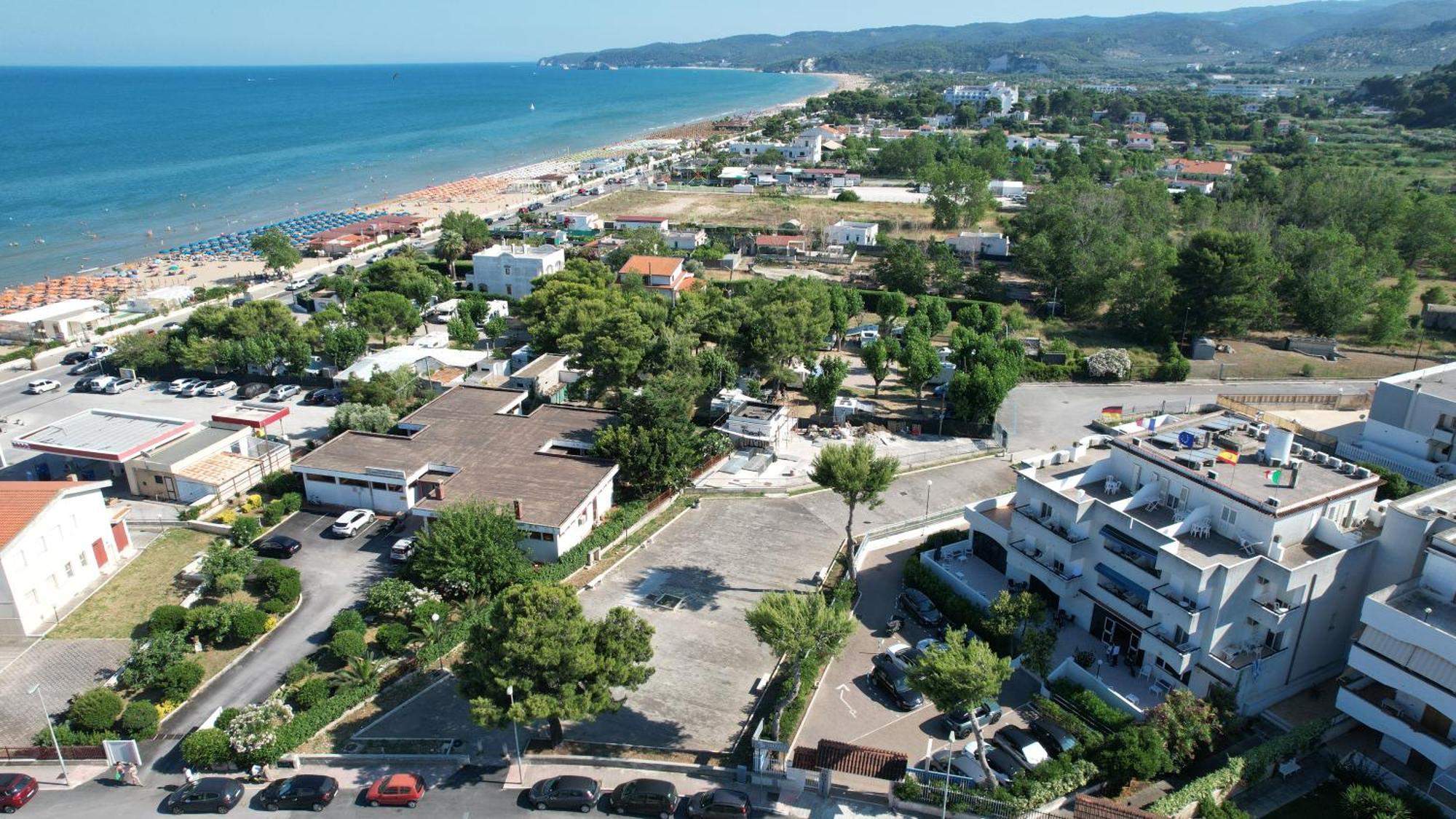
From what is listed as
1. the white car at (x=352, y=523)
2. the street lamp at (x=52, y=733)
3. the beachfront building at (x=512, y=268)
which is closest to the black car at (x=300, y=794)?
the street lamp at (x=52, y=733)

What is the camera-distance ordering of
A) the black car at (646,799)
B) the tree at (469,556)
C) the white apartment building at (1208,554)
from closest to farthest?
the black car at (646,799) < the white apartment building at (1208,554) < the tree at (469,556)

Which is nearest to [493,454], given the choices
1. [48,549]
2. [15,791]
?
[48,549]

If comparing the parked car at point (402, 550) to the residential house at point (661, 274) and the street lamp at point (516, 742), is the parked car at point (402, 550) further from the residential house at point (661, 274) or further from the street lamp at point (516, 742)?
the residential house at point (661, 274)

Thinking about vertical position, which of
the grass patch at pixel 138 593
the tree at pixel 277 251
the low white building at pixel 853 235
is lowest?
the grass patch at pixel 138 593

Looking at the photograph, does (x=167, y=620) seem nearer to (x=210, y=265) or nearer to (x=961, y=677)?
(x=961, y=677)

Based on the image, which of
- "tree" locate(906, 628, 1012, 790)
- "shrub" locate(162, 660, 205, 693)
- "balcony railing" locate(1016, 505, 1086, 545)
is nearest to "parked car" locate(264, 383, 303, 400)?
"shrub" locate(162, 660, 205, 693)

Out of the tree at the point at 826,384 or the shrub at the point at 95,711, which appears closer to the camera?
the shrub at the point at 95,711

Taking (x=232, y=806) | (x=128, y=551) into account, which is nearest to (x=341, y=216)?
(x=128, y=551)
